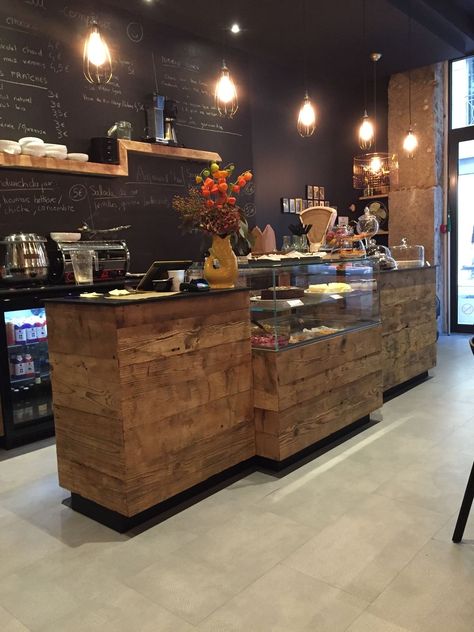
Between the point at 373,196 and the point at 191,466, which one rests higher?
the point at 373,196

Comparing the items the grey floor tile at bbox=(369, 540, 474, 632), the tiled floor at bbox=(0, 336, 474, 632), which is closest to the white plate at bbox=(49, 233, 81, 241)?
the tiled floor at bbox=(0, 336, 474, 632)

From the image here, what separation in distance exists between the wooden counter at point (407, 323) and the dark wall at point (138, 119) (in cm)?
201

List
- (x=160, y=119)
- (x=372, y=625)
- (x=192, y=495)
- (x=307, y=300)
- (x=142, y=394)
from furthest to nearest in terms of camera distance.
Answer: (x=160, y=119) → (x=307, y=300) → (x=192, y=495) → (x=142, y=394) → (x=372, y=625)

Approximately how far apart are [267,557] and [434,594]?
2.07 ft

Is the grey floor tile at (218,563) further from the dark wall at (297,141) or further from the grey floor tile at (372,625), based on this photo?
the dark wall at (297,141)

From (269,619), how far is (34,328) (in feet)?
8.73

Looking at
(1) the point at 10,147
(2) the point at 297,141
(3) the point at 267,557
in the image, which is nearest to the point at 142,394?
(3) the point at 267,557

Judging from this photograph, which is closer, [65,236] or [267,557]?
[267,557]

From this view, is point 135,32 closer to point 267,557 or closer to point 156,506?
point 156,506

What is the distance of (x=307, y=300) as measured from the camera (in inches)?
129

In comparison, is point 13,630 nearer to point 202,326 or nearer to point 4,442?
point 202,326

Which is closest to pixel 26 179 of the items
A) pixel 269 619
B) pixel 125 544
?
pixel 125 544

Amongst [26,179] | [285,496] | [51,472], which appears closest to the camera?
[285,496]

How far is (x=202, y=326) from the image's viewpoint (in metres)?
2.62
